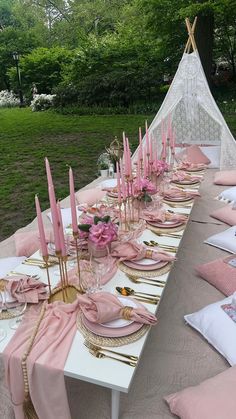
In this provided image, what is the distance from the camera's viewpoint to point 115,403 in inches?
58.7

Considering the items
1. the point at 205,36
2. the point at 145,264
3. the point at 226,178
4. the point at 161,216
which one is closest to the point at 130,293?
the point at 145,264

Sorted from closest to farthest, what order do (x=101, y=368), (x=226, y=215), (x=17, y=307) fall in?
(x=101, y=368) < (x=17, y=307) < (x=226, y=215)

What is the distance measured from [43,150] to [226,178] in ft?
13.5

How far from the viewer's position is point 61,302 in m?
1.63

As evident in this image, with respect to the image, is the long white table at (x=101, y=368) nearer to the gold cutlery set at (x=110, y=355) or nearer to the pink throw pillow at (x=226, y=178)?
the gold cutlery set at (x=110, y=355)

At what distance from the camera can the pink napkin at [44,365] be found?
1.35 m

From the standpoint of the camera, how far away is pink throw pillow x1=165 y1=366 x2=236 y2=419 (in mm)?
1370

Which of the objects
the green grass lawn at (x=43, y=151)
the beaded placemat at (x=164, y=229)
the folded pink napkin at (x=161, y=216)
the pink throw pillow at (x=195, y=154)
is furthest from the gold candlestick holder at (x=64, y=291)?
the pink throw pillow at (x=195, y=154)

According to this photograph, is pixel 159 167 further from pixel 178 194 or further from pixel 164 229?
pixel 164 229

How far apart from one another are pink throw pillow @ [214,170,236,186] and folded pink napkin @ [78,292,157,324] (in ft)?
11.0

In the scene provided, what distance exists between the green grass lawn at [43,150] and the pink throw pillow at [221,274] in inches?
84.8

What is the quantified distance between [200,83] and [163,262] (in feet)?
12.7

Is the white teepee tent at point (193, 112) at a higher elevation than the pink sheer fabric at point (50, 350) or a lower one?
higher

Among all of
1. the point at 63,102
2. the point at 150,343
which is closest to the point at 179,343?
the point at 150,343
